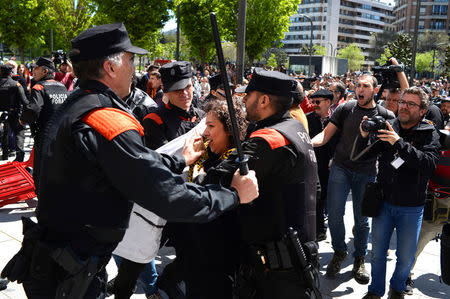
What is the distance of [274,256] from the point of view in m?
2.43

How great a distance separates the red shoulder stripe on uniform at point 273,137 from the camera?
230 centimetres

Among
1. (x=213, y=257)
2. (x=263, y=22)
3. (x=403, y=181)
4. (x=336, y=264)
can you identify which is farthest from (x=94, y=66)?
(x=263, y=22)

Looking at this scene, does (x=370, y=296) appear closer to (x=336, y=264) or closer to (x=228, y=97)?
(x=336, y=264)

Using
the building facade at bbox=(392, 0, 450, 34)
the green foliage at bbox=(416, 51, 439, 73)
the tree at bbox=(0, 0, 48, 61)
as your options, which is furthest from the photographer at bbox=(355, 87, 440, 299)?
the building facade at bbox=(392, 0, 450, 34)

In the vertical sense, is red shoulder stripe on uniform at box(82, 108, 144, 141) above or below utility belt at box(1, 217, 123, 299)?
above

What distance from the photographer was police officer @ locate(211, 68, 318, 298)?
2338mm

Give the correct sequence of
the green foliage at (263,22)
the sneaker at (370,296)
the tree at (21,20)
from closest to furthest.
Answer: the sneaker at (370,296) < the tree at (21,20) < the green foliage at (263,22)

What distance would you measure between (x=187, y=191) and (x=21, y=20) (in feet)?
89.8

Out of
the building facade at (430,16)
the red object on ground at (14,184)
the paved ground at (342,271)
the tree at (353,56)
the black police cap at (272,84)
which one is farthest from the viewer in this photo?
the tree at (353,56)

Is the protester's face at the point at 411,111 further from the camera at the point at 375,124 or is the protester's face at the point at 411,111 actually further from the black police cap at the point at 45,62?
the black police cap at the point at 45,62

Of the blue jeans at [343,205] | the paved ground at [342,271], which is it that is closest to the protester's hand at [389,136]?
the blue jeans at [343,205]

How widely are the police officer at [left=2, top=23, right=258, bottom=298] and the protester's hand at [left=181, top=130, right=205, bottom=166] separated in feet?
2.21

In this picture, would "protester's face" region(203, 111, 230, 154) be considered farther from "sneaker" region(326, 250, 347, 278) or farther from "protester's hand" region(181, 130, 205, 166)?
"sneaker" region(326, 250, 347, 278)

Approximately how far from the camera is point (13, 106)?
914 centimetres
